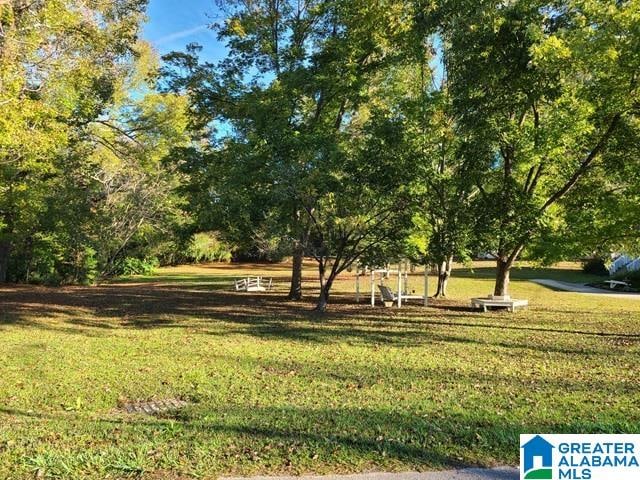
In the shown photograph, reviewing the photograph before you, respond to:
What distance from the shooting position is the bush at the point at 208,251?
41578mm

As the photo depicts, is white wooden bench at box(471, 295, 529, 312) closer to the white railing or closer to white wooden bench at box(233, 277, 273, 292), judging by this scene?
white wooden bench at box(233, 277, 273, 292)

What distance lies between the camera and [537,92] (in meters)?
11.5

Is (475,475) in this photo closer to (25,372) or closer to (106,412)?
(106,412)

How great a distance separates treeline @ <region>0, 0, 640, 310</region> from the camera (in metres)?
11.2

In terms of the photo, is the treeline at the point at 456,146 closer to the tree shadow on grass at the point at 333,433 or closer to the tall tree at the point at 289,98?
the tall tree at the point at 289,98

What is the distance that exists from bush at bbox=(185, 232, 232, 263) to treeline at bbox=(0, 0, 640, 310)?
23.8m

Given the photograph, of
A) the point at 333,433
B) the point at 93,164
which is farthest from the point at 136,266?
the point at 333,433

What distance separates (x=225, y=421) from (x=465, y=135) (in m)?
9.76

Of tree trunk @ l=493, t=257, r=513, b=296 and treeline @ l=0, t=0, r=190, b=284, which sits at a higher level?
treeline @ l=0, t=0, r=190, b=284

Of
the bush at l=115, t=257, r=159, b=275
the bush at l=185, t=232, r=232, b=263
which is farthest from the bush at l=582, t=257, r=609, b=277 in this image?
the bush at l=115, t=257, r=159, b=275

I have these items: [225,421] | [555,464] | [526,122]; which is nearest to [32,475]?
[225,421]

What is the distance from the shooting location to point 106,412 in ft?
17.9

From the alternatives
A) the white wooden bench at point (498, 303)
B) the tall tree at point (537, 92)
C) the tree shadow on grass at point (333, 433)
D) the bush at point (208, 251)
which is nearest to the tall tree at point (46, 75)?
the tree shadow on grass at point (333, 433)

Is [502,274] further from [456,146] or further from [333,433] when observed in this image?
[333,433]
